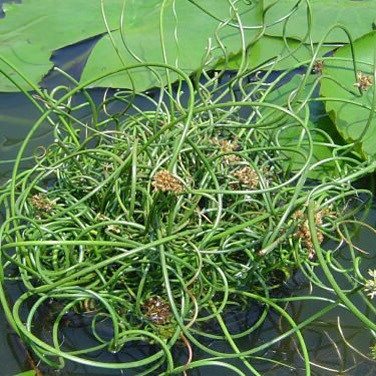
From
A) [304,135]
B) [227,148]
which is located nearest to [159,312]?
[227,148]

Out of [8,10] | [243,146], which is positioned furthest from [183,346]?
[8,10]

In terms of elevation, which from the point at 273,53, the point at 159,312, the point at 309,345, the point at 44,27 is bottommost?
the point at 309,345

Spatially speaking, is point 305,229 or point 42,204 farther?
point 42,204

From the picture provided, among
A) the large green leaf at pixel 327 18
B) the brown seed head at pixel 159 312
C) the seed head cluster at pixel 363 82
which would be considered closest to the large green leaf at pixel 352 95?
the seed head cluster at pixel 363 82

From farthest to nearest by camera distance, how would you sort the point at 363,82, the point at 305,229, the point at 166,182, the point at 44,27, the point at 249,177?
the point at 44,27 < the point at 363,82 < the point at 249,177 < the point at 305,229 < the point at 166,182

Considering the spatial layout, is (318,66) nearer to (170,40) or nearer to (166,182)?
(170,40)

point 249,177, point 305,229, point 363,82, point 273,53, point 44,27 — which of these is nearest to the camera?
point 305,229

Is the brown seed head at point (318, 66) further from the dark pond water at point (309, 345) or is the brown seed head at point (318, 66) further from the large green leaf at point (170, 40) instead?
the dark pond water at point (309, 345)

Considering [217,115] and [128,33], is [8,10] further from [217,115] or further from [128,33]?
[217,115]
